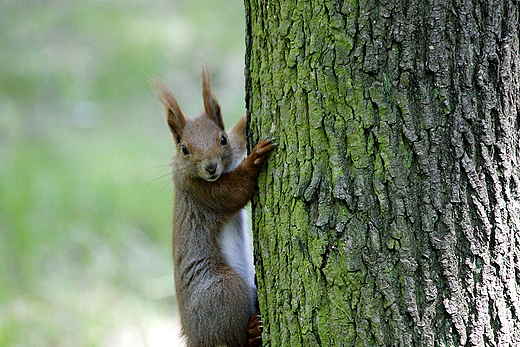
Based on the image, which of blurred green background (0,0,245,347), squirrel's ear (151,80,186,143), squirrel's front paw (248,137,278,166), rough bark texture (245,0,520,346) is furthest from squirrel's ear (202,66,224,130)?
rough bark texture (245,0,520,346)

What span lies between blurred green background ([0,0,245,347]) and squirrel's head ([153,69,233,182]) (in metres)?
0.31

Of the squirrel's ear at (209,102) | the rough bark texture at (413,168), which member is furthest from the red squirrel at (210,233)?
the rough bark texture at (413,168)

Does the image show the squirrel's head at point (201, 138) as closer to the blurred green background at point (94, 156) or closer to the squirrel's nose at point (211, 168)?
the squirrel's nose at point (211, 168)

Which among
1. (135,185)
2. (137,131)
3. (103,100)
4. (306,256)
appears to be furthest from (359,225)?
(103,100)

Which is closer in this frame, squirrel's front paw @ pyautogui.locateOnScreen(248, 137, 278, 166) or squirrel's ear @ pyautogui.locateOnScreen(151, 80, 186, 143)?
squirrel's front paw @ pyautogui.locateOnScreen(248, 137, 278, 166)

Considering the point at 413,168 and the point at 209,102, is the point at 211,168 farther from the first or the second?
the point at 413,168

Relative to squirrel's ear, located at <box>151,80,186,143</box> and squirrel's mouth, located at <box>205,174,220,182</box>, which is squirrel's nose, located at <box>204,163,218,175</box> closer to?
squirrel's mouth, located at <box>205,174,220,182</box>

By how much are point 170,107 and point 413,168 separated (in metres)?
1.42

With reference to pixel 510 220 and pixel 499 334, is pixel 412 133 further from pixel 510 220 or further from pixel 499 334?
pixel 499 334

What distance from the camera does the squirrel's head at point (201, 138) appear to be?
2457 millimetres

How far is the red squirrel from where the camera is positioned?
228cm

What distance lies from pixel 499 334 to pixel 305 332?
59 cm

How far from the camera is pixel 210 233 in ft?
8.11

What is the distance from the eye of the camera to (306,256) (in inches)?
68.5
